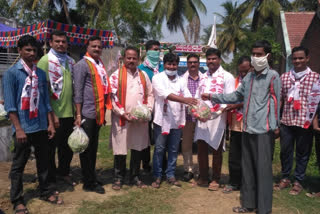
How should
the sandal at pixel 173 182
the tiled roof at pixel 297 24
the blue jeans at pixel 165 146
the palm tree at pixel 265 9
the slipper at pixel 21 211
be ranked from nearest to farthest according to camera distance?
the slipper at pixel 21 211, the blue jeans at pixel 165 146, the sandal at pixel 173 182, the tiled roof at pixel 297 24, the palm tree at pixel 265 9

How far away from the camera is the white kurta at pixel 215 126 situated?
4.34 meters

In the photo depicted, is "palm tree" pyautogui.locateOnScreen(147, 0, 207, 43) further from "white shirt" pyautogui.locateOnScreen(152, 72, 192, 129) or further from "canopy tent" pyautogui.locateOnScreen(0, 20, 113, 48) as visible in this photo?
"white shirt" pyautogui.locateOnScreen(152, 72, 192, 129)

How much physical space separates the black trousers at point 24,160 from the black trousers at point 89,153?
0.53m

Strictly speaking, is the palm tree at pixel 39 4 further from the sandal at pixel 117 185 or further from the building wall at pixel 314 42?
the sandal at pixel 117 185

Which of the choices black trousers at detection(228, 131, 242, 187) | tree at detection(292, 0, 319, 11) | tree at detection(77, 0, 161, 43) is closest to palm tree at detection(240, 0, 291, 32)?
tree at detection(292, 0, 319, 11)

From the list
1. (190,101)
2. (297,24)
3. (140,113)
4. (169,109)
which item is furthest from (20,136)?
(297,24)

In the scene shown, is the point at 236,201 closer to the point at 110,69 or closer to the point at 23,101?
the point at 23,101

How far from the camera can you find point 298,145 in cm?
428

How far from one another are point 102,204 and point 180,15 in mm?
27497

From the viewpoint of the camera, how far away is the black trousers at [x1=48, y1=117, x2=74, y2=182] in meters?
4.18

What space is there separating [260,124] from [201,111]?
2.83 feet

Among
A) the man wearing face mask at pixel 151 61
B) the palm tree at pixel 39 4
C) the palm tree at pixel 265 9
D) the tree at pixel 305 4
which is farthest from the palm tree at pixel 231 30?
the man wearing face mask at pixel 151 61

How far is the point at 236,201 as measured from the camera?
4.12 m

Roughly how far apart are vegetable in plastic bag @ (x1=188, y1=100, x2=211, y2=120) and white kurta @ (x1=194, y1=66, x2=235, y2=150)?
0.87 feet
